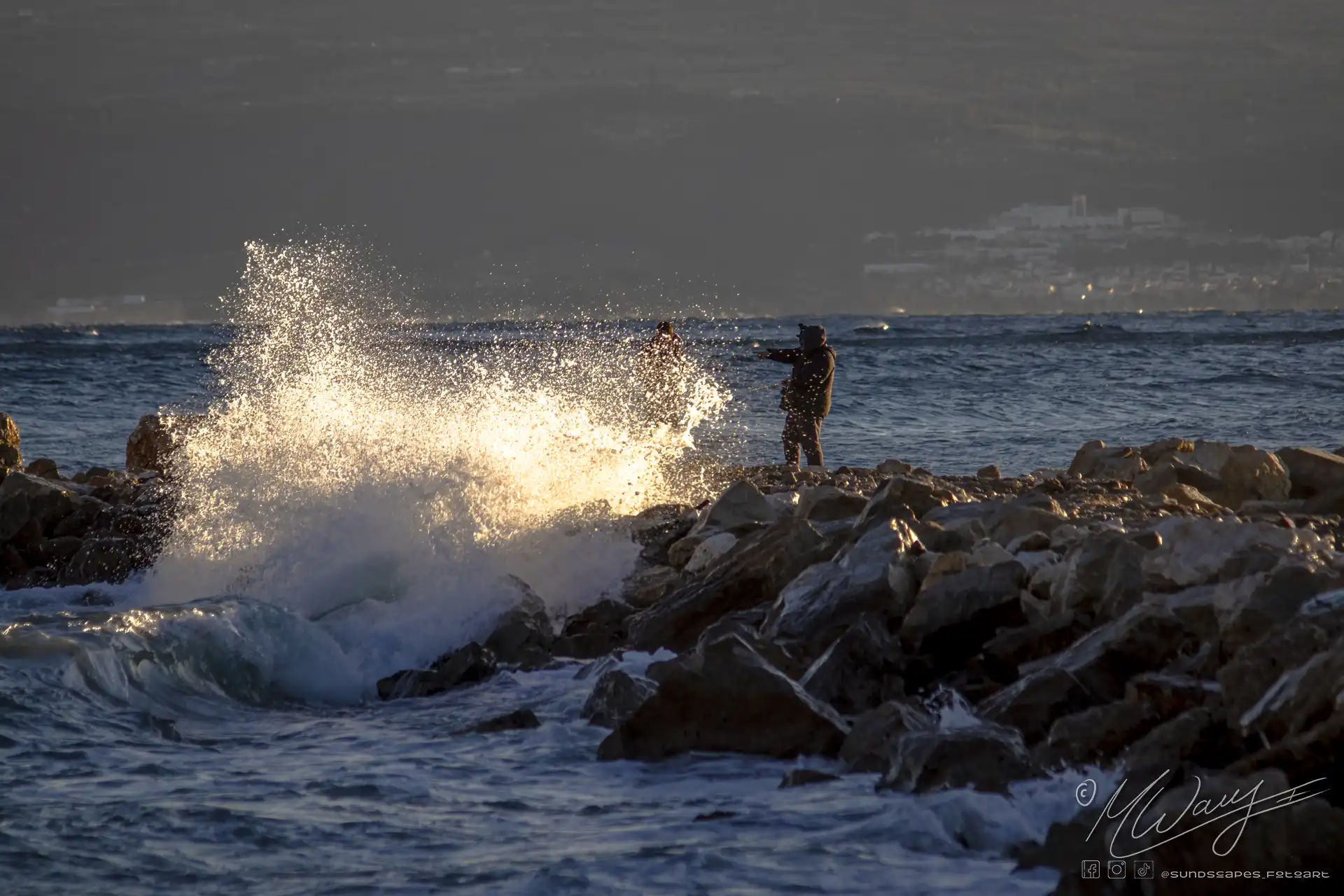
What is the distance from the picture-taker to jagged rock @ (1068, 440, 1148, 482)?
10702 millimetres

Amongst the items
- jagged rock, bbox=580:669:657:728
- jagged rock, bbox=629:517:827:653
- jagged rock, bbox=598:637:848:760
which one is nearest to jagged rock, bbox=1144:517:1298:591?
jagged rock, bbox=598:637:848:760

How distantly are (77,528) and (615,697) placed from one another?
22.3 feet

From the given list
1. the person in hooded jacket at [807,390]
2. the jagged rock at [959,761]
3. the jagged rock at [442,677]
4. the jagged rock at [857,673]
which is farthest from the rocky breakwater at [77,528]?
the jagged rock at [959,761]

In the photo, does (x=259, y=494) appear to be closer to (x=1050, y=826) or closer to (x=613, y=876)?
(x=613, y=876)

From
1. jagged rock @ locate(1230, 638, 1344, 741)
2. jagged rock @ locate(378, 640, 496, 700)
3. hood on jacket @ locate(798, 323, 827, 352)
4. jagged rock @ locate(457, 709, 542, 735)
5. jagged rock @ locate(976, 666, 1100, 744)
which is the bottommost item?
jagged rock @ locate(378, 640, 496, 700)

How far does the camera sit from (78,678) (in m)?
6.53

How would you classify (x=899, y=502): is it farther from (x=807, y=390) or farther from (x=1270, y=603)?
(x=807, y=390)

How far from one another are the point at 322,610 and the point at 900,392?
20519mm

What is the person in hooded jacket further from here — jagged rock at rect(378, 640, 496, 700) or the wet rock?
the wet rock

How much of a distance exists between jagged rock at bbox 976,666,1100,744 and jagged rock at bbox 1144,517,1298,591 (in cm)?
87

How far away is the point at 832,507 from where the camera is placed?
8227mm

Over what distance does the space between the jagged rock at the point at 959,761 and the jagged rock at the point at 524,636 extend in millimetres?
2974

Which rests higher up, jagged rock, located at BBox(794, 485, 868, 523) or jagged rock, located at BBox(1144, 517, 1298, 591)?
jagged rock, located at BBox(1144, 517, 1298, 591)

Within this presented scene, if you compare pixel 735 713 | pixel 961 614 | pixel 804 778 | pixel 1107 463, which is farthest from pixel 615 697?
pixel 1107 463
